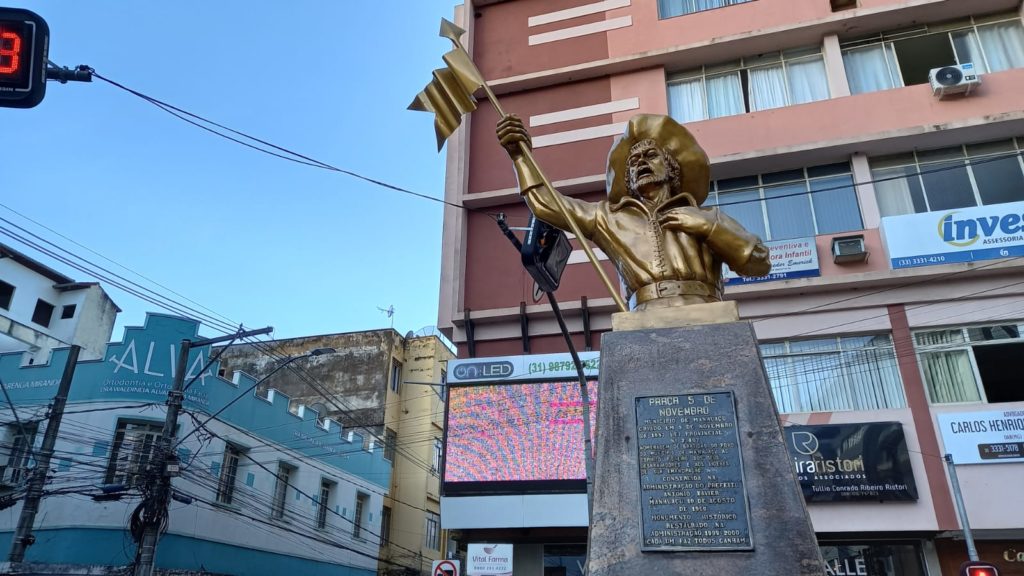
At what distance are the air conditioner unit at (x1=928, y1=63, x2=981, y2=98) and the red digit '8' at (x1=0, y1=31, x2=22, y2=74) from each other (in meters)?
16.1

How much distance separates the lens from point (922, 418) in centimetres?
1322

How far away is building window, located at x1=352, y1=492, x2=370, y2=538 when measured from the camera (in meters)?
26.9

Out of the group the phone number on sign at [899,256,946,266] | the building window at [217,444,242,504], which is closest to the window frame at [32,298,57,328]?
the building window at [217,444,242,504]

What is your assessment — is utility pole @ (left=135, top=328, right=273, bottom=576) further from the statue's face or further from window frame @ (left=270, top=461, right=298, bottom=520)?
the statue's face

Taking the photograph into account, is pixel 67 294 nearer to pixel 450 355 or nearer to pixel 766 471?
pixel 450 355

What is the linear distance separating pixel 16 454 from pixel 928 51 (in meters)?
25.7

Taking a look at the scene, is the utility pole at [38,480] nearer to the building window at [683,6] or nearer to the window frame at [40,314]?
the window frame at [40,314]

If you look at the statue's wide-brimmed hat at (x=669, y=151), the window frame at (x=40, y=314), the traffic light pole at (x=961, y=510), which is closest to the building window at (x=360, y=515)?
the window frame at (x=40, y=314)

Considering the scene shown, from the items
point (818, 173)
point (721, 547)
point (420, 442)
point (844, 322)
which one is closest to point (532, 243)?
point (721, 547)

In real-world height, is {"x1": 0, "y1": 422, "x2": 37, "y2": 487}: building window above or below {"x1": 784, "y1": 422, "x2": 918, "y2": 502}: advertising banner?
above

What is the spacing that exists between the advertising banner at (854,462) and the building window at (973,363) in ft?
4.49

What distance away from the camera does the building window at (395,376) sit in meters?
32.2

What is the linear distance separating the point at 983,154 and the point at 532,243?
11.0 metres

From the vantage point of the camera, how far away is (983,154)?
15016mm
